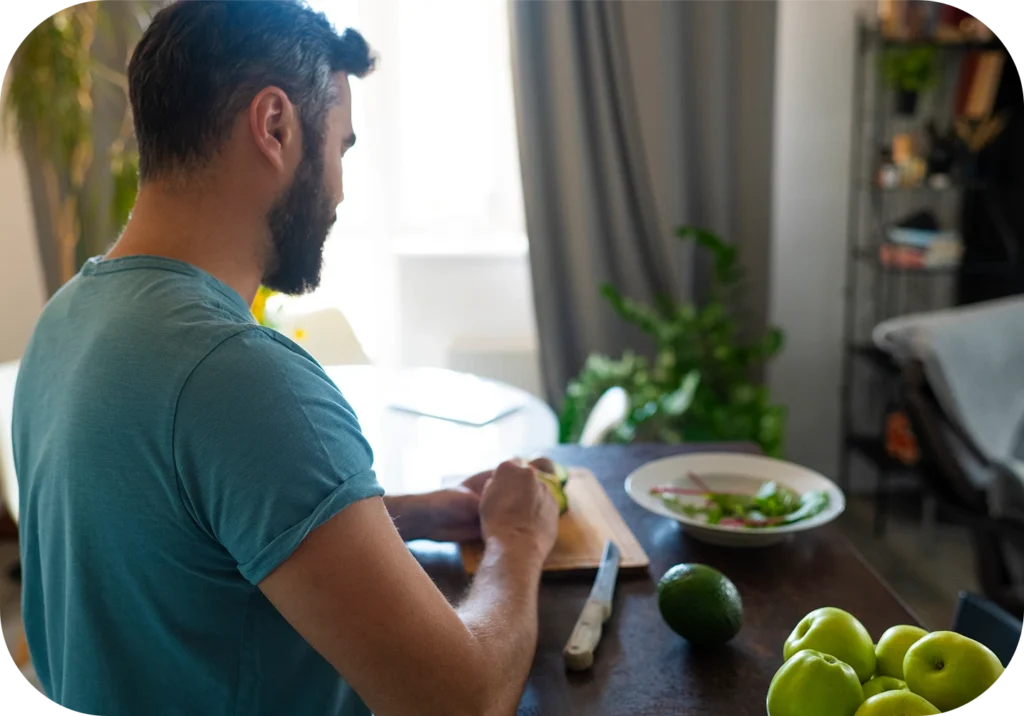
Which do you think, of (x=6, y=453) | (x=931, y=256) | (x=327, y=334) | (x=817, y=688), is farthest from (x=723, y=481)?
(x=931, y=256)

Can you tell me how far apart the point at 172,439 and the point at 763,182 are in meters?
2.88

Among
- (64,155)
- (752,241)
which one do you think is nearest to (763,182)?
(752,241)

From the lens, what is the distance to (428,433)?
184 centimetres

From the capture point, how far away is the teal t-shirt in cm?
74

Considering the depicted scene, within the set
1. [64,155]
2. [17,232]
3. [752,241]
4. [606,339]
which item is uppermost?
[64,155]

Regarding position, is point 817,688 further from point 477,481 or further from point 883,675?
point 477,481

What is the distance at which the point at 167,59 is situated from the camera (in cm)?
91

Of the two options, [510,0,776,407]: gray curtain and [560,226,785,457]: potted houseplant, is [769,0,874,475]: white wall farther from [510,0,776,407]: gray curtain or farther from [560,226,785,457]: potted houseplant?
[560,226,785,457]: potted houseplant

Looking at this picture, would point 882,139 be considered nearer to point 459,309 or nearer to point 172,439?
point 459,309

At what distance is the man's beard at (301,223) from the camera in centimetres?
97

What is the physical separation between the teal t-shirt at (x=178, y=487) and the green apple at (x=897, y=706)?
0.40m

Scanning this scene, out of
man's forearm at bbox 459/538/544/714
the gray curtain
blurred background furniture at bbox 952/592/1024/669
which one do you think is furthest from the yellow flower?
the gray curtain

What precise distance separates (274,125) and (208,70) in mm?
76

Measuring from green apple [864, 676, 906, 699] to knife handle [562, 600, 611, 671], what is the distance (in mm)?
259
